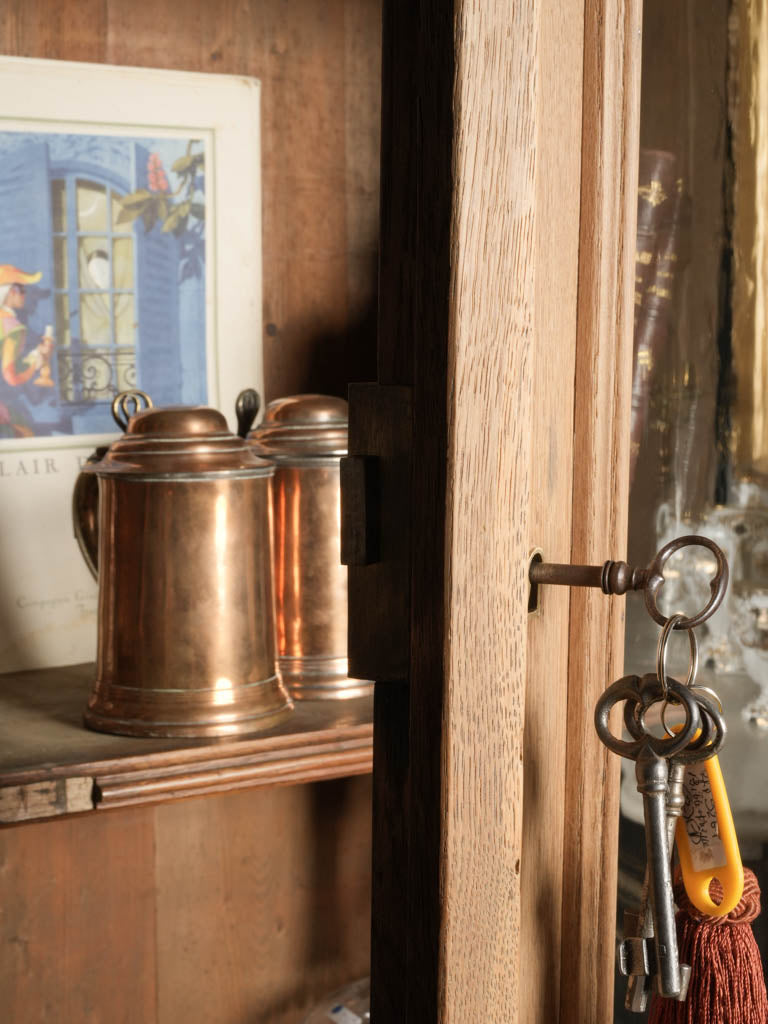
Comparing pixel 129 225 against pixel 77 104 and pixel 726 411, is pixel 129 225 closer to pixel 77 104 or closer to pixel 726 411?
pixel 77 104

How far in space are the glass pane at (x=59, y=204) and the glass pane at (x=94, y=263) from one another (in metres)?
0.02

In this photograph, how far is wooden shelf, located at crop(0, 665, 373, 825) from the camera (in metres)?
0.71

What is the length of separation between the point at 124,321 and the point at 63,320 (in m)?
0.05

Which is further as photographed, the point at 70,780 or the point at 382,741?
the point at 70,780

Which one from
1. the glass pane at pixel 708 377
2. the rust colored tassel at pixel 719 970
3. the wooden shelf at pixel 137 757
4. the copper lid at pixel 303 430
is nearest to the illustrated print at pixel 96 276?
the copper lid at pixel 303 430

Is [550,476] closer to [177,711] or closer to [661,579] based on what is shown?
[661,579]

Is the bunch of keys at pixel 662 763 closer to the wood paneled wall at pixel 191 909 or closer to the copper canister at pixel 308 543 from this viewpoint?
the copper canister at pixel 308 543

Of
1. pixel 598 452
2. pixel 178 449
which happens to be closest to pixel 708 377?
pixel 598 452

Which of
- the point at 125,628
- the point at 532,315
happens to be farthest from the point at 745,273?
the point at 125,628

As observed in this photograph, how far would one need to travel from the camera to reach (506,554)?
0.45 meters

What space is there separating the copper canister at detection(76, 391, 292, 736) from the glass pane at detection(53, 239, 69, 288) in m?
0.21

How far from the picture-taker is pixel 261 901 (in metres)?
1.04

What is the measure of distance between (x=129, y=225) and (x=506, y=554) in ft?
2.02

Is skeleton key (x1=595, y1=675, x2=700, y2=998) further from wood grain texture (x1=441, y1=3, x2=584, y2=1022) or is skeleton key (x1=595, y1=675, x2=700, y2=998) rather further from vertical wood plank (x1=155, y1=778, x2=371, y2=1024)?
vertical wood plank (x1=155, y1=778, x2=371, y2=1024)
